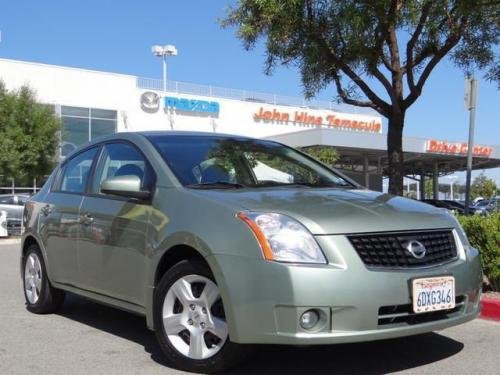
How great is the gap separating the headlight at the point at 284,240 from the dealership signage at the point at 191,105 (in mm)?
36741

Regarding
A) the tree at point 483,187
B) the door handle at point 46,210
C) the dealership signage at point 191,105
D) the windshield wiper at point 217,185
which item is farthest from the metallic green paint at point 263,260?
the tree at point 483,187

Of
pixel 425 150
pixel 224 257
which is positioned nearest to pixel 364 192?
pixel 224 257

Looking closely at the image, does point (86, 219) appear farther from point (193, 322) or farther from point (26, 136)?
point (26, 136)

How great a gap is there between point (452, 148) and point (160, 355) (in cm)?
3811

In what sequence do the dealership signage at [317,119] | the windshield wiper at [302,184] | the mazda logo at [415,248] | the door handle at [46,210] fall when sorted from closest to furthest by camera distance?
the mazda logo at [415,248] → the windshield wiper at [302,184] → the door handle at [46,210] → the dealership signage at [317,119]

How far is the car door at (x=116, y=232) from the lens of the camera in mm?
4852

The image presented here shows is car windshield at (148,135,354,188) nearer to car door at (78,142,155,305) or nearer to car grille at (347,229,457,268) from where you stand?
car door at (78,142,155,305)

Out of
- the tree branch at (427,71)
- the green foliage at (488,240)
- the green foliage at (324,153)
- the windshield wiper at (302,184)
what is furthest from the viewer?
the green foliage at (324,153)

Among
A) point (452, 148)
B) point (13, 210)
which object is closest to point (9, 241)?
point (13, 210)

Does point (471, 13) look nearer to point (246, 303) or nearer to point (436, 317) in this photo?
point (436, 317)

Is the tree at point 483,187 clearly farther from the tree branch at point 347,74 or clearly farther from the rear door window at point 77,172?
the rear door window at point 77,172

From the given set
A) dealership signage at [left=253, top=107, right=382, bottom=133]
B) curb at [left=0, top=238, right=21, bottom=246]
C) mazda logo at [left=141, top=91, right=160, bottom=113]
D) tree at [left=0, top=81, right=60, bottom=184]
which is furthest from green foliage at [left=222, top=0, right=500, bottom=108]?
dealership signage at [left=253, top=107, right=382, bottom=133]

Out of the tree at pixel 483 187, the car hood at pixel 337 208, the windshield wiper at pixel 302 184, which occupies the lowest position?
the tree at pixel 483 187

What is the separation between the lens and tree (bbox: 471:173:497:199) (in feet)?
277
